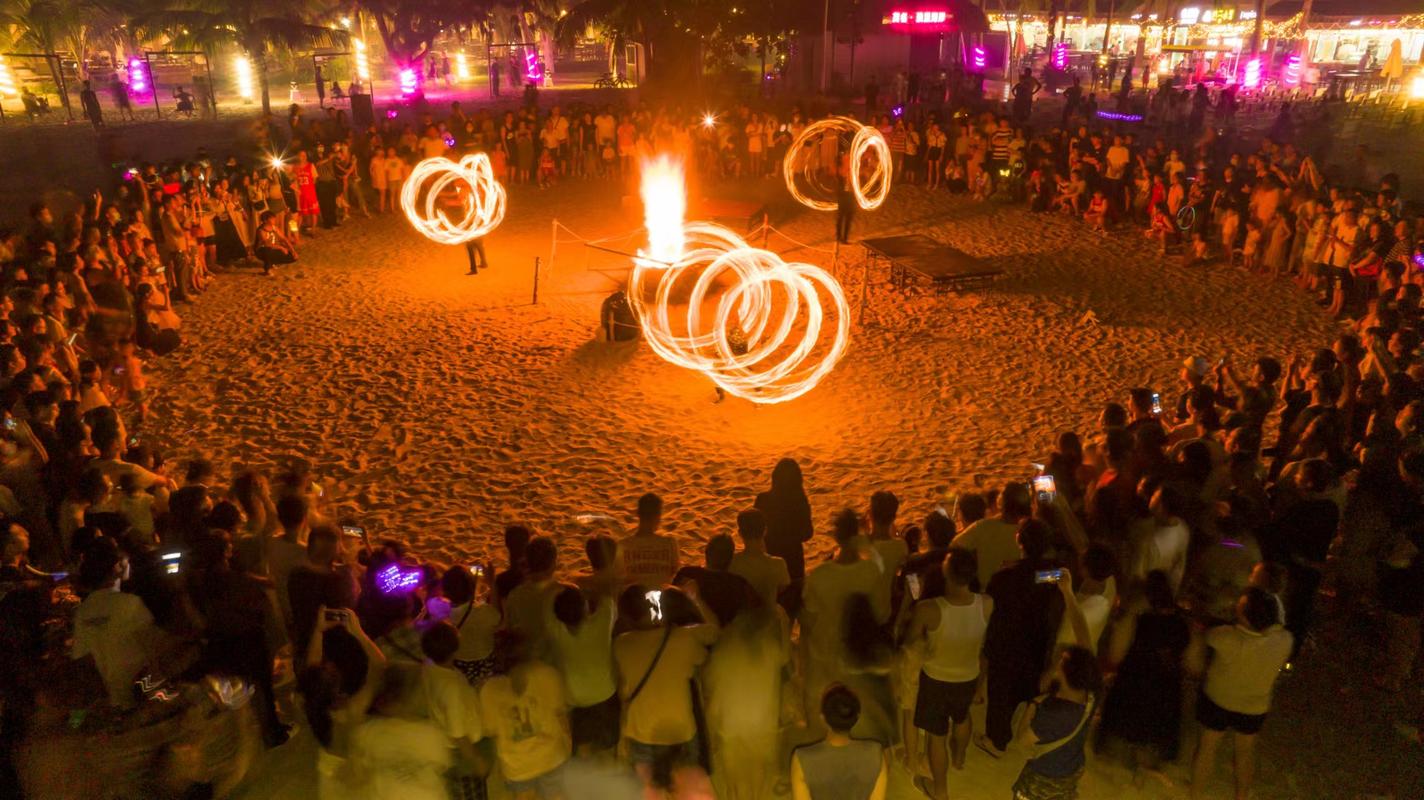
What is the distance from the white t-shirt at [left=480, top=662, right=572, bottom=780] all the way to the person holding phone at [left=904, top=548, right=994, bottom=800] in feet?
6.60

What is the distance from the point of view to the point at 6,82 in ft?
104

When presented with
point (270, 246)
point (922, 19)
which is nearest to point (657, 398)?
point (270, 246)

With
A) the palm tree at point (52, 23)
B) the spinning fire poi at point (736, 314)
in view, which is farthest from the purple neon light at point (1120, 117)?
the palm tree at point (52, 23)

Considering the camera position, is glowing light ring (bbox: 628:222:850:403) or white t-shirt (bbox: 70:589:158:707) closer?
white t-shirt (bbox: 70:589:158:707)

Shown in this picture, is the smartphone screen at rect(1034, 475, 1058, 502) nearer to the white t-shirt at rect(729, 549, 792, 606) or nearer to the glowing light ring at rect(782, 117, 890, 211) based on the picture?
the white t-shirt at rect(729, 549, 792, 606)

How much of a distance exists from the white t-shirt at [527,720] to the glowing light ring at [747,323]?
635 cm

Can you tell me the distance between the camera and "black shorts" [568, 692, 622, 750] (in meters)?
4.93

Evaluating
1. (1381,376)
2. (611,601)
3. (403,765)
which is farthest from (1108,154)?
(403,765)

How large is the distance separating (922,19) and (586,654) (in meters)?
34.5

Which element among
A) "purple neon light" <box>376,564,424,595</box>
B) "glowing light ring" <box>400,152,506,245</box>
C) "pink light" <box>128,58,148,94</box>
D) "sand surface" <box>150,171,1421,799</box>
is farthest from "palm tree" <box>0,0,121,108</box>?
"purple neon light" <box>376,564,424,595</box>

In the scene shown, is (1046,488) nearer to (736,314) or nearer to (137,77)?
(736,314)

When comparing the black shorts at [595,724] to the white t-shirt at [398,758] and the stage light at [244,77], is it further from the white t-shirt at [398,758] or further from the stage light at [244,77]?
the stage light at [244,77]

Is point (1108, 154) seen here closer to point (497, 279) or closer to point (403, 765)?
point (497, 279)

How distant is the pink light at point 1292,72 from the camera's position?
142 ft
